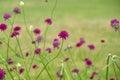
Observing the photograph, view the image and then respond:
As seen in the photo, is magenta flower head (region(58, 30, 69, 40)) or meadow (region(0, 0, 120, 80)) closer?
magenta flower head (region(58, 30, 69, 40))

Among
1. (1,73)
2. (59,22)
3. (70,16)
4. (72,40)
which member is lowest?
(1,73)

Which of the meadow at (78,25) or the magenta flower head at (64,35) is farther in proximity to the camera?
the meadow at (78,25)

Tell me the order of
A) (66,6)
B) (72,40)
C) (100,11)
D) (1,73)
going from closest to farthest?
(1,73) → (72,40) → (100,11) → (66,6)

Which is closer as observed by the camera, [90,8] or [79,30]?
[79,30]

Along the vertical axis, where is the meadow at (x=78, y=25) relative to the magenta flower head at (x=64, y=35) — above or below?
above

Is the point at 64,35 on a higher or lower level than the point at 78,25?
lower

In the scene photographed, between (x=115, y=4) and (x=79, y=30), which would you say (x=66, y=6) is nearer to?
(x=115, y=4)

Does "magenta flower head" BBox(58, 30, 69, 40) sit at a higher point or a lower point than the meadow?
lower

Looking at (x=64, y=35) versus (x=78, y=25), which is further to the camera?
(x=78, y=25)

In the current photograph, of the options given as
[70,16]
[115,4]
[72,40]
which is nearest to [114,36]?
[72,40]

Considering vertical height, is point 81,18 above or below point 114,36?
above

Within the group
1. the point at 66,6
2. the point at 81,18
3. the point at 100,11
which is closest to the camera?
the point at 81,18
